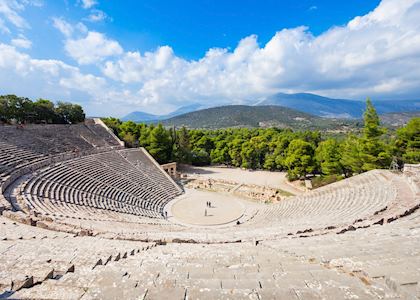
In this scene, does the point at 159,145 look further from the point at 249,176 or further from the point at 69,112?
the point at 69,112

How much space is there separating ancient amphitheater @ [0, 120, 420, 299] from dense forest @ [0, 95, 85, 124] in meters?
10.1

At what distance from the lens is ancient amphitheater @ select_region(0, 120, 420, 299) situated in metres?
3.15

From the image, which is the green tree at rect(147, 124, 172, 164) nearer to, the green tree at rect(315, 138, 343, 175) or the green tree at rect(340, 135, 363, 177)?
the green tree at rect(315, 138, 343, 175)

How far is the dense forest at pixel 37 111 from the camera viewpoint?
98.1ft

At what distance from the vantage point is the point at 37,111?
3334 centimetres

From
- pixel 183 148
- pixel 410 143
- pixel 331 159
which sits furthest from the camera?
pixel 183 148

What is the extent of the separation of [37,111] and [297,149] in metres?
37.7

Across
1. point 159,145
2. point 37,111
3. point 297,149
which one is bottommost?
point 297,149

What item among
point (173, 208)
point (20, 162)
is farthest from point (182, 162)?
point (20, 162)

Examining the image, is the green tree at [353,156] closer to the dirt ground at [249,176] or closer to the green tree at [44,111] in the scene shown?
the dirt ground at [249,176]

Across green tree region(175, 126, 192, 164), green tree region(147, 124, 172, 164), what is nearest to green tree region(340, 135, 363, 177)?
green tree region(175, 126, 192, 164)

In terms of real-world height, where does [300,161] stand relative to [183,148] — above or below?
below

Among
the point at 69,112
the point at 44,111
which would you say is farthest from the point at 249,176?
the point at 44,111

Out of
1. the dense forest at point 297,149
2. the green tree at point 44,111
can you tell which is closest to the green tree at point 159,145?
the dense forest at point 297,149
